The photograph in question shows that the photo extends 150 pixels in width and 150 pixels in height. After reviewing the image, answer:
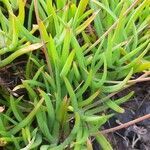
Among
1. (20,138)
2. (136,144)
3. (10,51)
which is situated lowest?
(136,144)

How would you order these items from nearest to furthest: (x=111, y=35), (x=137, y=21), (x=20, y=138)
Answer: (x=20, y=138), (x=111, y=35), (x=137, y=21)

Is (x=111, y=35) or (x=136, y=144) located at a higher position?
(x=111, y=35)

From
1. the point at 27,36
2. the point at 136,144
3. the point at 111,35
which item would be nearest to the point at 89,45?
the point at 111,35

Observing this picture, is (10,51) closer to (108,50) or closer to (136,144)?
(108,50)

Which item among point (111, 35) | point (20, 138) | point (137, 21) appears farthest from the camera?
point (137, 21)

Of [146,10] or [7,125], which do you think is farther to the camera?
[146,10]

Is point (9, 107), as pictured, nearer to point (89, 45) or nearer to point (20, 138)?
point (20, 138)
